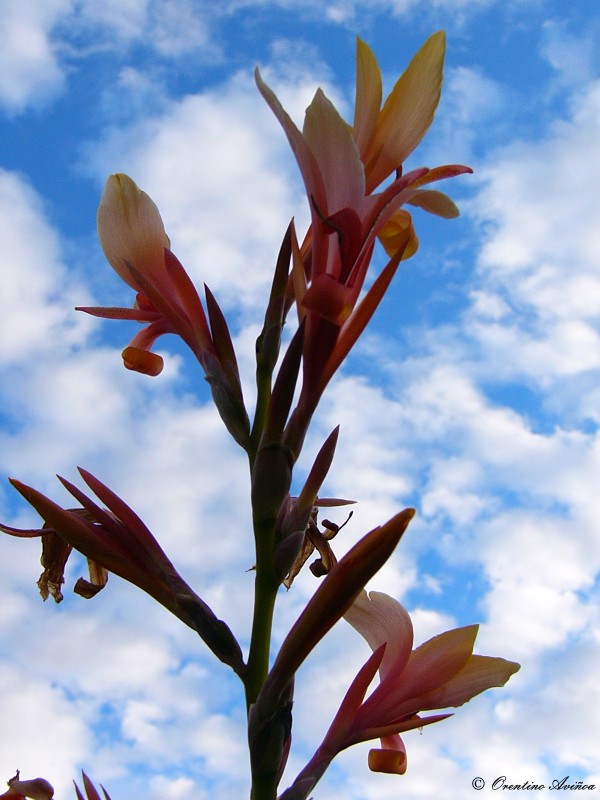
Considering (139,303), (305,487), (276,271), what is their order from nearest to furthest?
(305,487)
(276,271)
(139,303)

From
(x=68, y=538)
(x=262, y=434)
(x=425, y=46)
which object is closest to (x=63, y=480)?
(x=68, y=538)

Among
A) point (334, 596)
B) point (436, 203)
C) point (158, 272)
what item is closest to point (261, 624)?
point (334, 596)

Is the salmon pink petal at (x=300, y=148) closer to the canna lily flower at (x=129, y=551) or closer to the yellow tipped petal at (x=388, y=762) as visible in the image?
the canna lily flower at (x=129, y=551)

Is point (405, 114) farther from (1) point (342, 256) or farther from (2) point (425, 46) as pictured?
A: (1) point (342, 256)

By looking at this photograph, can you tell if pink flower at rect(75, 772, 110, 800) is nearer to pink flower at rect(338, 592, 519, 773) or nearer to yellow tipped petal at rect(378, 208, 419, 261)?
pink flower at rect(338, 592, 519, 773)

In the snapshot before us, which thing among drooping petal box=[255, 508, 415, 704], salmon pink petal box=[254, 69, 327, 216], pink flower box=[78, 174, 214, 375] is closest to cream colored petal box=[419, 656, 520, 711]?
drooping petal box=[255, 508, 415, 704]

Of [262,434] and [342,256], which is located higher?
[342,256]
